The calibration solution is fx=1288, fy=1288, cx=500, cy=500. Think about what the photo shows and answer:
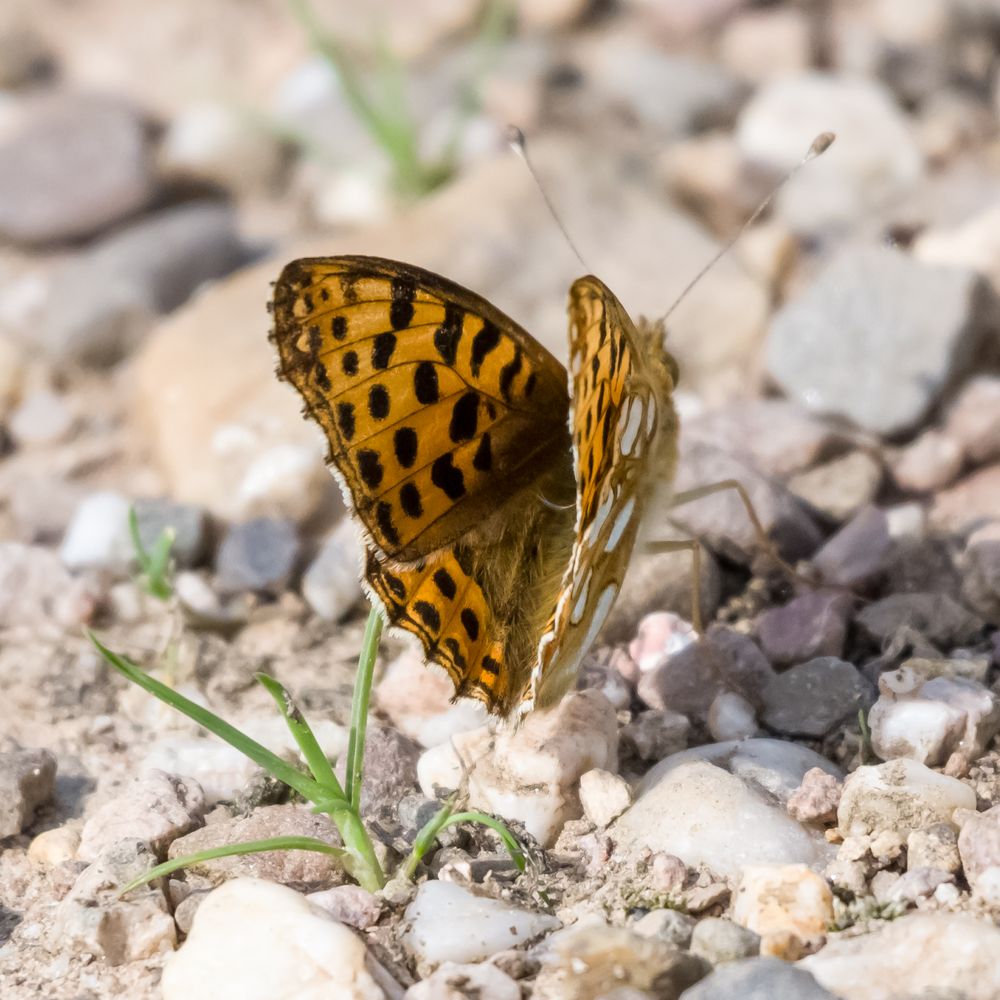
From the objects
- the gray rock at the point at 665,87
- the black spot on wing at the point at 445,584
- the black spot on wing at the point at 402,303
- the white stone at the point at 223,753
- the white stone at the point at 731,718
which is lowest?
the white stone at the point at 731,718


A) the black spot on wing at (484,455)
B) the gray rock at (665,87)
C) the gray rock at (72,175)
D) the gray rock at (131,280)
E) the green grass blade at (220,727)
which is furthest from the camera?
the gray rock at (665,87)

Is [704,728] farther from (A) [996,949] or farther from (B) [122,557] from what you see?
(B) [122,557]

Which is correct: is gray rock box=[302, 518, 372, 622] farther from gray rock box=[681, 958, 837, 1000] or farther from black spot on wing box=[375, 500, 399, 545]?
gray rock box=[681, 958, 837, 1000]

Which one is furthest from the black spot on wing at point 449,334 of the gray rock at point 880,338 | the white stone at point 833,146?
the white stone at point 833,146

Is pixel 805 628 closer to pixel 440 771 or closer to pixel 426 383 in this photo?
pixel 440 771

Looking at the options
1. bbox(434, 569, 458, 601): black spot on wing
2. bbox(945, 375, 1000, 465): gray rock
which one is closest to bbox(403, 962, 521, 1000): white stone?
bbox(434, 569, 458, 601): black spot on wing

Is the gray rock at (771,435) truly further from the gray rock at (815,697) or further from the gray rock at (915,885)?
the gray rock at (915,885)

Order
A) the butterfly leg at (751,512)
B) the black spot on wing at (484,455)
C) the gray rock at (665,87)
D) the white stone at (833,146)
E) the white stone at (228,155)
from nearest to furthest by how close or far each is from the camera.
A: the black spot on wing at (484,455) → the butterfly leg at (751,512) → the white stone at (833,146) → the gray rock at (665,87) → the white stone at (228,155)

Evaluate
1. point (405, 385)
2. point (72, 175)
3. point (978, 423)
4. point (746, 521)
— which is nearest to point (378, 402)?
point (405, 385)
